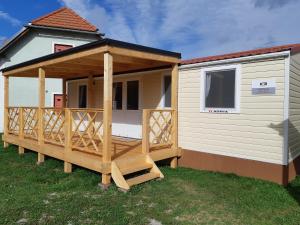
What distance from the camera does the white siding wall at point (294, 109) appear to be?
19.0 ft

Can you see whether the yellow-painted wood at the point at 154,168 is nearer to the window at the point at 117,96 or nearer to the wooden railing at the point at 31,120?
the window at the point at 117,96

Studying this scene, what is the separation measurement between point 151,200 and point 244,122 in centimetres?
264

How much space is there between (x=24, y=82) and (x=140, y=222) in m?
13.4

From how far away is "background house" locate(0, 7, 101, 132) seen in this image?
580 inches

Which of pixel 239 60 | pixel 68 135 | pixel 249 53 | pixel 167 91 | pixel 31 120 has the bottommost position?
pixel 68 135

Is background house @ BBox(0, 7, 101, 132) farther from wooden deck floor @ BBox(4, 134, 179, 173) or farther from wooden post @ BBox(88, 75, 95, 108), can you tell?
wooden deck floor @ BBox(4, 134, 179, 173)

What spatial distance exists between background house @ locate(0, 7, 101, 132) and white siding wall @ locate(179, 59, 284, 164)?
10.9 meters

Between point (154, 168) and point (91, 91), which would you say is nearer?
point (154, 168)

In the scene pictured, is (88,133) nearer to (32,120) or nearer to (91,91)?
(32,120)

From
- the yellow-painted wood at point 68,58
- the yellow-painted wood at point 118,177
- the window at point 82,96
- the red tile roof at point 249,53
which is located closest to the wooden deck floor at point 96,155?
the yellow-painted wood at point 118,177

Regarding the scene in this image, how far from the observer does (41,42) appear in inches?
613

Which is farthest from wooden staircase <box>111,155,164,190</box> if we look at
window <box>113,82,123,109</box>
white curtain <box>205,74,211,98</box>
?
window <box>113,82,123,109</box>

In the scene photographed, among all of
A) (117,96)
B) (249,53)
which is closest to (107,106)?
(249,53)

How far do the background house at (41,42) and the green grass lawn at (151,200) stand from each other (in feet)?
32.1
